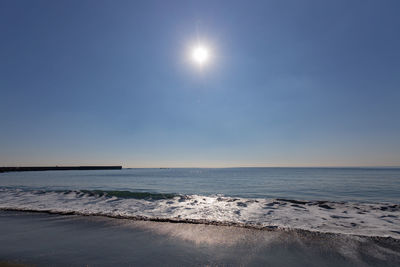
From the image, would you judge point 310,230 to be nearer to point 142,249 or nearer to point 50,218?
Answer: point 142,249

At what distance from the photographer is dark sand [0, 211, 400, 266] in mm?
4660

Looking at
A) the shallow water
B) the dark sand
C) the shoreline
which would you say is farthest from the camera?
the shallow water

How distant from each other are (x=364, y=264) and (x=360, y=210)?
360 inches

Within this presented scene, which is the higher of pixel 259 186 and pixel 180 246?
pixel 180 246

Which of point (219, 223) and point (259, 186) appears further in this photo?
point (259, 186)

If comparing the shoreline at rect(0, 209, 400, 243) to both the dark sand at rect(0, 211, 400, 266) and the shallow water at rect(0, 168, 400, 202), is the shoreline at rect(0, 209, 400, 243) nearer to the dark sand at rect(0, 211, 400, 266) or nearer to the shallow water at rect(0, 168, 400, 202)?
the dark sand at rect(0, 211, 400, 266)

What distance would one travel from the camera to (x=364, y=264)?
4.56 m

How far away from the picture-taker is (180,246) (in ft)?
18.4

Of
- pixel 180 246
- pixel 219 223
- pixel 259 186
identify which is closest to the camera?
pixel 180 246

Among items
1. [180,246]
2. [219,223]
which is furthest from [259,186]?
[180,246]

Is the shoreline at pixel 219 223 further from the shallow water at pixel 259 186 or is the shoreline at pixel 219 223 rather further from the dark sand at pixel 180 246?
the shallow water at pixel 259 186

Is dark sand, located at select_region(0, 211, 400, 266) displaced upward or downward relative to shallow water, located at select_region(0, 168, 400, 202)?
upward

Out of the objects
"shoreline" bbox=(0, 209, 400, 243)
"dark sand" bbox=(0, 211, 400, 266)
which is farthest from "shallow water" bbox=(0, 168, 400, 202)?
"dark sand" bbox=(0, 211, 400, 266)

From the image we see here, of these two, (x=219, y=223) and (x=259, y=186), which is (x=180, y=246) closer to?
(x=219, y=223)
